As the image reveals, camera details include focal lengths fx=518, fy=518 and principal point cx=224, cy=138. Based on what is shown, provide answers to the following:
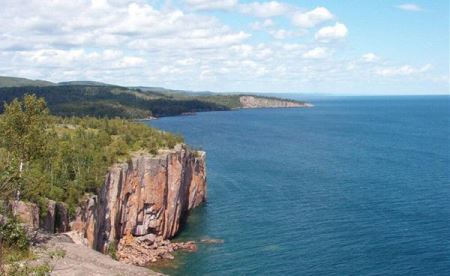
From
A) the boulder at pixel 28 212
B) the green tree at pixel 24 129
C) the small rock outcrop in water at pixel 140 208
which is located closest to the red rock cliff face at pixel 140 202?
the small rock outcrop in water at pixel 140 208

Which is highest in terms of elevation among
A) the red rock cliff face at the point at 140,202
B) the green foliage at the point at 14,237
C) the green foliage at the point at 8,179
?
the green foliage at the point at 8,179

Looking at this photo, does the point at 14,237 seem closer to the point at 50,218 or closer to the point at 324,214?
the point at 50,218

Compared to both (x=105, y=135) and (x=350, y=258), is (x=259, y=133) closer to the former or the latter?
(x=105, y=135)

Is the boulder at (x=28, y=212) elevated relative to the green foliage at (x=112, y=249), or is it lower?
elevated

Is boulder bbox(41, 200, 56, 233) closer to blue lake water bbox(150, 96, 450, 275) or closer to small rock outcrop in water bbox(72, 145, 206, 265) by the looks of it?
small rock outcrop in water bbox(72, 145, 206, 265)

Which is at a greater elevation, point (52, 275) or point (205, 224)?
point (52, 275)

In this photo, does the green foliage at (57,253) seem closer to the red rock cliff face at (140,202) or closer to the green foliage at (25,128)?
the green foliage at (25,128)

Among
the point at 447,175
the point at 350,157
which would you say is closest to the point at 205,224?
the point at 447,175

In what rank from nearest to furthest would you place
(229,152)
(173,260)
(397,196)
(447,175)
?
(173,260) < (397,196) < (447,175) < (229,152)
